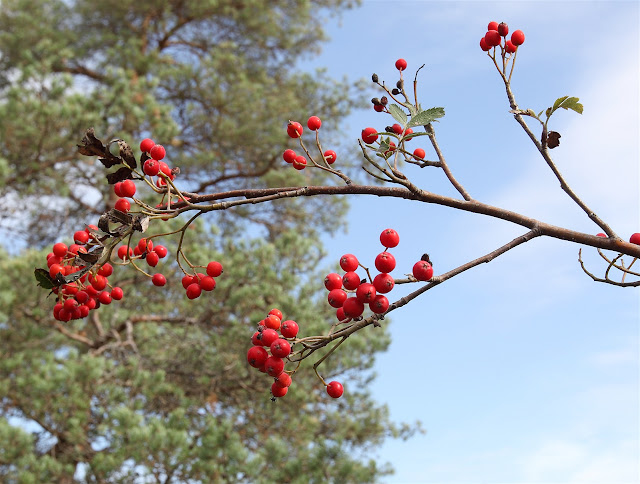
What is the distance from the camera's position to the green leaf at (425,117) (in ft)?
4.00

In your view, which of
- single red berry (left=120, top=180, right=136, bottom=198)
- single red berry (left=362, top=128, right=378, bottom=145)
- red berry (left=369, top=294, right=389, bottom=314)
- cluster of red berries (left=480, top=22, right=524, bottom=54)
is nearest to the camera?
red berry (left=369, top=294, right=389, bottom=314)

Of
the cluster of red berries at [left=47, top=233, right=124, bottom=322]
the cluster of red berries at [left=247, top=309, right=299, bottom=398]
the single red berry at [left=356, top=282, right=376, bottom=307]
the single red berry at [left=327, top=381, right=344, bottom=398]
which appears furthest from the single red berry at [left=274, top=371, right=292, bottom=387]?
the cluster of red berries at [left=47, top=233, right=124, bottom=322]

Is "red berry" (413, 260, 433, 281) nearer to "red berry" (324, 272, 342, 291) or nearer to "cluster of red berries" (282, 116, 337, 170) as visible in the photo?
"red berry" (324, 272, 342, 291)

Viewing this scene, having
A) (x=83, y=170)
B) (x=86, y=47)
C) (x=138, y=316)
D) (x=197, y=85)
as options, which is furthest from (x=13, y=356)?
(x=86, y=47)

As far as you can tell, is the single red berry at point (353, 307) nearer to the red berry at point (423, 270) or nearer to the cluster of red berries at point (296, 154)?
the red berry at point (423, 270)

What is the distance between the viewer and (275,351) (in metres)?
1.09

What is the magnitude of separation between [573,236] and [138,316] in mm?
6345

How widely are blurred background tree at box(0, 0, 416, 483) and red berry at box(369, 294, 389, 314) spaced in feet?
14.3

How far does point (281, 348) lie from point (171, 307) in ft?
20.4

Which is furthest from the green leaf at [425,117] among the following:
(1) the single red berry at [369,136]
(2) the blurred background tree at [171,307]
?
(2) the blurred background tree at [171,307]

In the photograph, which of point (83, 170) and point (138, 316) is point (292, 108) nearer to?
point (83, 170)

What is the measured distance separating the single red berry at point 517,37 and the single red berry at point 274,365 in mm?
1017

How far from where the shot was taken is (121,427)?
16.4 ft

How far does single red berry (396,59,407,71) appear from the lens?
63.2 inches
